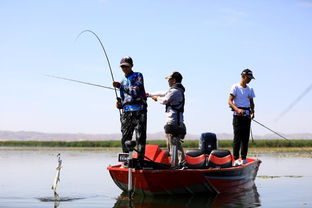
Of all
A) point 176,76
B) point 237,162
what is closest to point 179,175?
point 176,76

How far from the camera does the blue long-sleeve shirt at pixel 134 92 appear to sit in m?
8.77

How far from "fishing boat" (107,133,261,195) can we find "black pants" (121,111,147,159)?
26 centimetres

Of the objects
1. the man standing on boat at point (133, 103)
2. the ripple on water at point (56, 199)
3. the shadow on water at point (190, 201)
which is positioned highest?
the man standing on boat at point (133, 103)

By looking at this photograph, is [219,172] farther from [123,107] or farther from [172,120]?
[123,107]

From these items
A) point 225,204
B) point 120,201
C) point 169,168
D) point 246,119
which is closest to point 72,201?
point 120,201

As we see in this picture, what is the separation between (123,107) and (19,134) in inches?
6799

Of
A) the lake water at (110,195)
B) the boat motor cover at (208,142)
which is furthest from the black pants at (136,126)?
the boat motor cover at (208,142)

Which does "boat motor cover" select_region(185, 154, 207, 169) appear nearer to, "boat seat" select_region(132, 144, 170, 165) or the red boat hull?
the red boat hull

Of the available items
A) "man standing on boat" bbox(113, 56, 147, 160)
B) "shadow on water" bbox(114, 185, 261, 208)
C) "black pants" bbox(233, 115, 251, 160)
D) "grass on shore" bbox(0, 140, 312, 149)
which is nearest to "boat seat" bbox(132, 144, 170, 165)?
"man standing on boat" bbox(113, 56, 147, 160)

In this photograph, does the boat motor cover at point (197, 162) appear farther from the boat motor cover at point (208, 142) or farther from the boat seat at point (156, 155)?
the boat motor cover at point (208, 142)

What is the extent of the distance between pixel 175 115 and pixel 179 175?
97 cm

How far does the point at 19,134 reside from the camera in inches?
6934

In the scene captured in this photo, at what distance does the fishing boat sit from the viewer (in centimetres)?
864

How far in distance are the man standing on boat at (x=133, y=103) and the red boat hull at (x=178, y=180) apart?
15.2 inches
